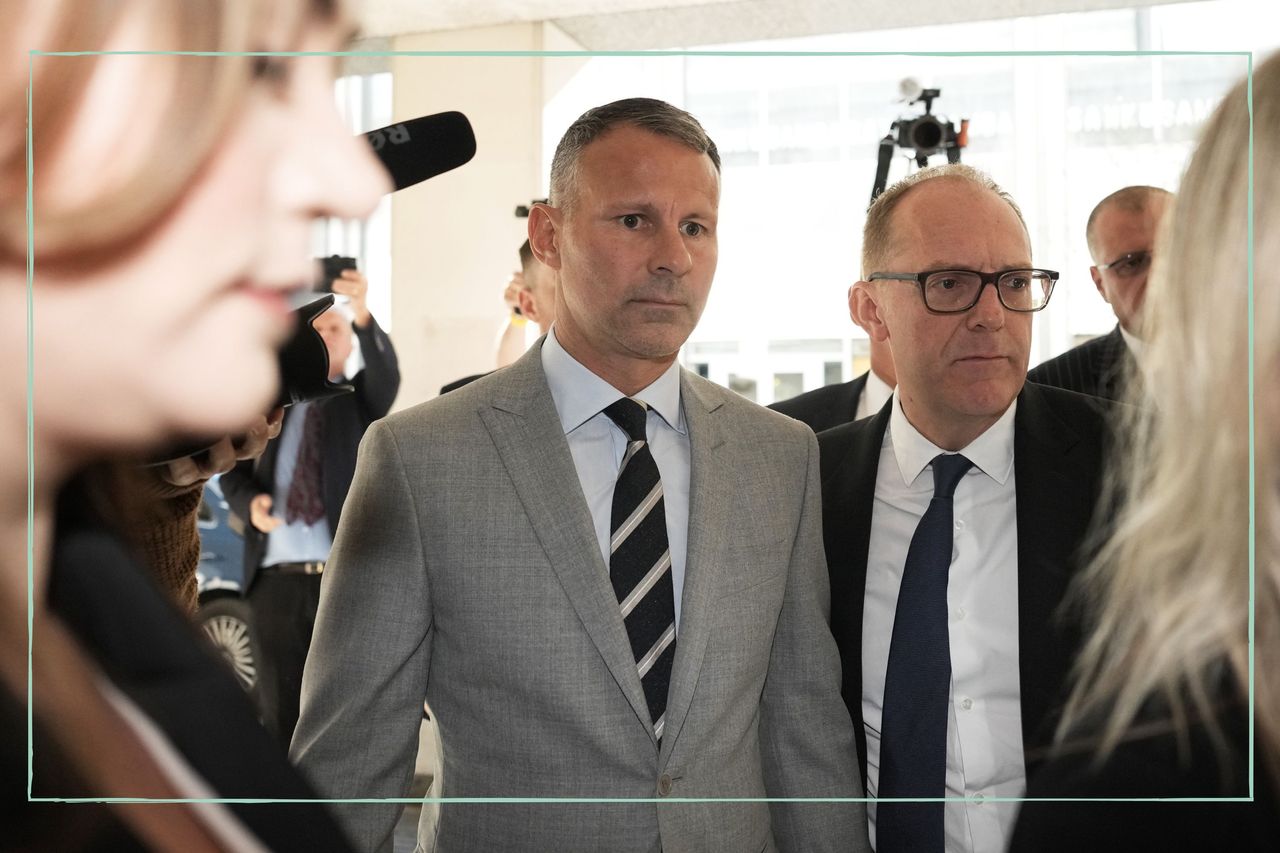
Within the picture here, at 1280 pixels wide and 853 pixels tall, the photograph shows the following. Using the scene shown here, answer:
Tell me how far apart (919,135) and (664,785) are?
76 cm

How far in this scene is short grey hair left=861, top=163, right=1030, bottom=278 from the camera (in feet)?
3.59

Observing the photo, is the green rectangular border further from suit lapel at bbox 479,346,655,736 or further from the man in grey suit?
suit lapel at bbox 479,346,655,736

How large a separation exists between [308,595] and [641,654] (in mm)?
373

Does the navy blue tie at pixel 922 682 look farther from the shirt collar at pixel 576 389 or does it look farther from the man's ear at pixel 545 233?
the man's ear at pixel 545 233

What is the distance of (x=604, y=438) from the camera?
110cm

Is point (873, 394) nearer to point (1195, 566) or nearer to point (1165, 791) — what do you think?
point (1195, 566)

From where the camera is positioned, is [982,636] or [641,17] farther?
[641,17]

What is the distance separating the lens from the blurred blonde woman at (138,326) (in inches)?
40.8

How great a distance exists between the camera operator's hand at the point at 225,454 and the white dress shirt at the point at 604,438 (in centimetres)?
31

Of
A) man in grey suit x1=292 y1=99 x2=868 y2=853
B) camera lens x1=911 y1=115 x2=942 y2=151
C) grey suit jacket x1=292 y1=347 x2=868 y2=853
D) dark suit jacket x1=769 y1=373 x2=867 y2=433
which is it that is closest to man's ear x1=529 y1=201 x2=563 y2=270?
man in grey suit x1=292 y1=99 x2=868 y2=853

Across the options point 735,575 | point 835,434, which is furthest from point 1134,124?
point 735,575

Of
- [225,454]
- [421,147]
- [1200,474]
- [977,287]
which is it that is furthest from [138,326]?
[1200,474]

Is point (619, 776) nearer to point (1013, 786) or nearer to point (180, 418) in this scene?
point (1013, 786)

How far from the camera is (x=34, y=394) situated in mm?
1085
